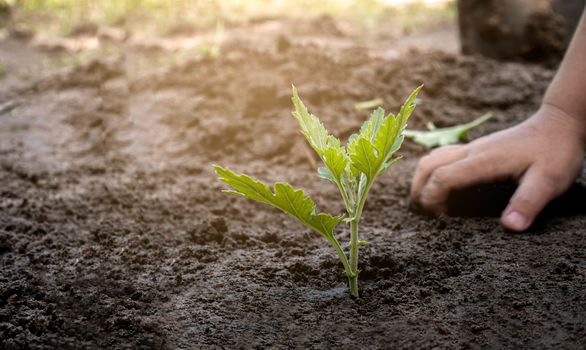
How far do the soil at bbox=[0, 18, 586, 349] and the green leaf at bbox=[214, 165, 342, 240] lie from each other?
24 centimetres

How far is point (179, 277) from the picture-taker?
5.07ft

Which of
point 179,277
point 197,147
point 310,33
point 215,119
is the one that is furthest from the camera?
point 310,33

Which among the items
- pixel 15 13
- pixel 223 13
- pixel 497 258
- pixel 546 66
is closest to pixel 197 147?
pixel 497 258

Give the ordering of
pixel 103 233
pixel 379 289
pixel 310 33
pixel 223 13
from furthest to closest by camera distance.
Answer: pixel 223 13
pixel 310 33
pixel 103 233
pixel 379 289

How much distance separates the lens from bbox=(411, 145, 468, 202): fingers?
1.87 meters

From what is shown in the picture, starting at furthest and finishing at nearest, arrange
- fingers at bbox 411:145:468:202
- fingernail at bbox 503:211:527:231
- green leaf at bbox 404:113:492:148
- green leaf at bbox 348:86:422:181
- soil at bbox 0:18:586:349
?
green leaf at bbox 404:113:492:148 → fingers at bbox 411:145:468:202 → fingernail at bbox 503:211:527:231 → soil at bbox 0:18:586:349 → green leaf at bbox 348:86:422:181

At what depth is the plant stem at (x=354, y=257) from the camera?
1305 mm

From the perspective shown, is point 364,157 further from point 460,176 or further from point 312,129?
point 460,176

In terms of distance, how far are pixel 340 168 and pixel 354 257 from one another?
226mm

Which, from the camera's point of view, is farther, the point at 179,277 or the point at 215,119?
the point at 215,119

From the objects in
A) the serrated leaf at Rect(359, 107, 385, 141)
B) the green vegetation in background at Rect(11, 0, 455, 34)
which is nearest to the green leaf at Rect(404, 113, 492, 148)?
the serrated leaf at Rect(359, 107, 385, 141)

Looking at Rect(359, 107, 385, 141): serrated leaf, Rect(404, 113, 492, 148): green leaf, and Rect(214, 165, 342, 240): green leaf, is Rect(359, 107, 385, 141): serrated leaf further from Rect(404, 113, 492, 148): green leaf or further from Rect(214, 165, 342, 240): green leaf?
Rect(404, 113, 492, 148): green leaf

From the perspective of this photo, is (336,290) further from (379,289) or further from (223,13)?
(223,13)

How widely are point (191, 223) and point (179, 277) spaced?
0.38m
